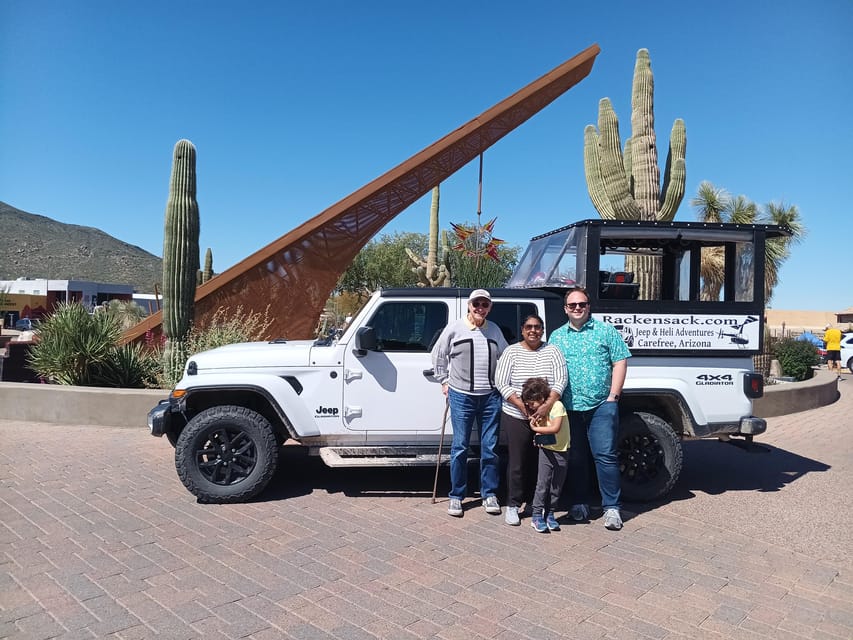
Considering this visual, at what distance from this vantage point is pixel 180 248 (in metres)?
11.2

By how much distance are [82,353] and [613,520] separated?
312 inches

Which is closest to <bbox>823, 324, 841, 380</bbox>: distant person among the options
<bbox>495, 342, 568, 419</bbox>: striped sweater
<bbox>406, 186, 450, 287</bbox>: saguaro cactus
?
<bbox>406, 186, 450, 287</bbox>: saguaro cactus

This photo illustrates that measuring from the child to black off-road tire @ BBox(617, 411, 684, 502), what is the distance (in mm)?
961

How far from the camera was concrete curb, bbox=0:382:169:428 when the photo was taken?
327 inches

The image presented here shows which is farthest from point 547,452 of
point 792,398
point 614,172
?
point 614,172

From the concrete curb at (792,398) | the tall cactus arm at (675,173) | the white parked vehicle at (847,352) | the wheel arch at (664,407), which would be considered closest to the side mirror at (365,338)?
the wheel arch at (664,407)

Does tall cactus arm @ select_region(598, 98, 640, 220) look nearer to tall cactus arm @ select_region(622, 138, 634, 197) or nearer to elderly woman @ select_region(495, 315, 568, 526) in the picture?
tall cactus arm @ select_region(622, 138, 634, 197)

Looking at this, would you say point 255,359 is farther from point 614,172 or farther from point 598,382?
point 614,172

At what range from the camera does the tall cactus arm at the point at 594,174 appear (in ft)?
52.8

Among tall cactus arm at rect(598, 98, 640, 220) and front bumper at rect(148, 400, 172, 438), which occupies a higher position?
tall cactus arm at rect(598, 98, 640, 220)

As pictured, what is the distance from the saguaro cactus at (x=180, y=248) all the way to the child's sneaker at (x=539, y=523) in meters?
7.46

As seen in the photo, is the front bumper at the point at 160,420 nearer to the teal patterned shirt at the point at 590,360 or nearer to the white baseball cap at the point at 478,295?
the white baseball cap at the point at 478,295

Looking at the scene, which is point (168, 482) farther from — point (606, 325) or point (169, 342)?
point (169, 342)

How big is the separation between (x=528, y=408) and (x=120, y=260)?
100 metres
